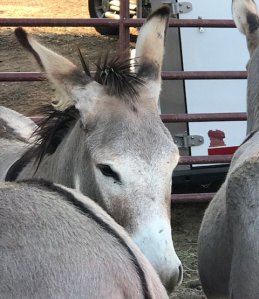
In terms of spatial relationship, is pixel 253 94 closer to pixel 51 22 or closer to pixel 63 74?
pixel 63 74

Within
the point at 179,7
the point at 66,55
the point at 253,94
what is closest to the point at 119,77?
the point at 253,94

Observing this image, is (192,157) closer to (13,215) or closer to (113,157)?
(113,157)

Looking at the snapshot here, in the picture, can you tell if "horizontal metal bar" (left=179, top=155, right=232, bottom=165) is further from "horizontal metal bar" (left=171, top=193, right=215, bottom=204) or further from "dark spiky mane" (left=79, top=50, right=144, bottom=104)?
"dark spiky mane" (left=79, top=50, right=144, bottom=104)

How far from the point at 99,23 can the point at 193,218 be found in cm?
168

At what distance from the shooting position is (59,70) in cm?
275

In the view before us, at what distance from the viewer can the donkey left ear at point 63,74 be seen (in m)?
2.73

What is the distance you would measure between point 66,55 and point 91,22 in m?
4.89

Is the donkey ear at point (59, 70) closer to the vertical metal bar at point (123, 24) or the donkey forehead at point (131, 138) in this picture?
the donkey forehead at point (131, 138)

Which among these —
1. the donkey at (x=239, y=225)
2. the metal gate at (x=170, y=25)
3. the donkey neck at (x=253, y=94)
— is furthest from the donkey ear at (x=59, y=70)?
the metal gate at (x=170, y=25)

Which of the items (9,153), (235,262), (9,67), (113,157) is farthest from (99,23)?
(9,67)

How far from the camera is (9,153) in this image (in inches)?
135

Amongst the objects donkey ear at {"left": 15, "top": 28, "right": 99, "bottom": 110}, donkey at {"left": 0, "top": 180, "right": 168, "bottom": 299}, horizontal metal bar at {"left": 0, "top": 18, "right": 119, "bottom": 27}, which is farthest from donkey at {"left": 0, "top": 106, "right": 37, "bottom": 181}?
donkey at {"left": 0, "top": 180, "right": 168, "bottom": 299}

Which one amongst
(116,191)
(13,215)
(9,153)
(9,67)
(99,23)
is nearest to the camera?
(13,215)

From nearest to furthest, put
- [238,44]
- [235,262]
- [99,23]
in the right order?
[235,262] → [99,23] → [238,44]
